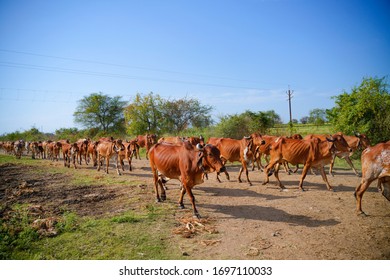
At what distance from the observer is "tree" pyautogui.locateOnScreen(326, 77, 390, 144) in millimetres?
15578

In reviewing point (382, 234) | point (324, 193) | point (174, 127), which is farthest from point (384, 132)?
point (174, 127)

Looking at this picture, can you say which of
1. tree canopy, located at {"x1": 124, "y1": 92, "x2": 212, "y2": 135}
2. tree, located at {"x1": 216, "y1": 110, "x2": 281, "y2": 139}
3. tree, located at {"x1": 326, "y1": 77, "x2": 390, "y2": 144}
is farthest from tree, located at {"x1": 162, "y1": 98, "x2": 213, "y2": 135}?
tree, located at {"x1": 326, "y1": 77, "x2": 390, "y2": 144}

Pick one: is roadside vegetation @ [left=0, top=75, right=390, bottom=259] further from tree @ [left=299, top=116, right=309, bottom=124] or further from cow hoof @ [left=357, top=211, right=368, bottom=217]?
tree @ [left=299, top=116, right=309, bottom=124]

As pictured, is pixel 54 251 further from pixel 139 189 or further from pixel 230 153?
pixel 230 153

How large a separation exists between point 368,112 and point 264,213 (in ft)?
46.2

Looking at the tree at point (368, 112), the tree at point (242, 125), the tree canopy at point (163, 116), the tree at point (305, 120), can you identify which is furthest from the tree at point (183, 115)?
the tree at point (305, 120)

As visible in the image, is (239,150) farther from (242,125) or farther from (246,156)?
(242,125)

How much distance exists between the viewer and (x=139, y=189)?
10.4 m

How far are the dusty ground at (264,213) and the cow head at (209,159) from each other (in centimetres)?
151

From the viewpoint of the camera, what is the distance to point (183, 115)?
139ft

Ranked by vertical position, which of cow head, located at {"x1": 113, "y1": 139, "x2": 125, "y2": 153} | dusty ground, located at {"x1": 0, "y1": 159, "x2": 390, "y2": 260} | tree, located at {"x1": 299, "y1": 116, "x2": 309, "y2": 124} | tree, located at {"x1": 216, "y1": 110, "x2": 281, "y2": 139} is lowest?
dusty ground, located at {"x1": 0, "y1": 159, "x2": 390, "y2": 260}

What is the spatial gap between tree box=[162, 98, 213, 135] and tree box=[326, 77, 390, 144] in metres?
26.4

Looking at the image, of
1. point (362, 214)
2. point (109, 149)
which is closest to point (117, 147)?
point (109, 149)

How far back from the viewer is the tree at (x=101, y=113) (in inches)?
2120
